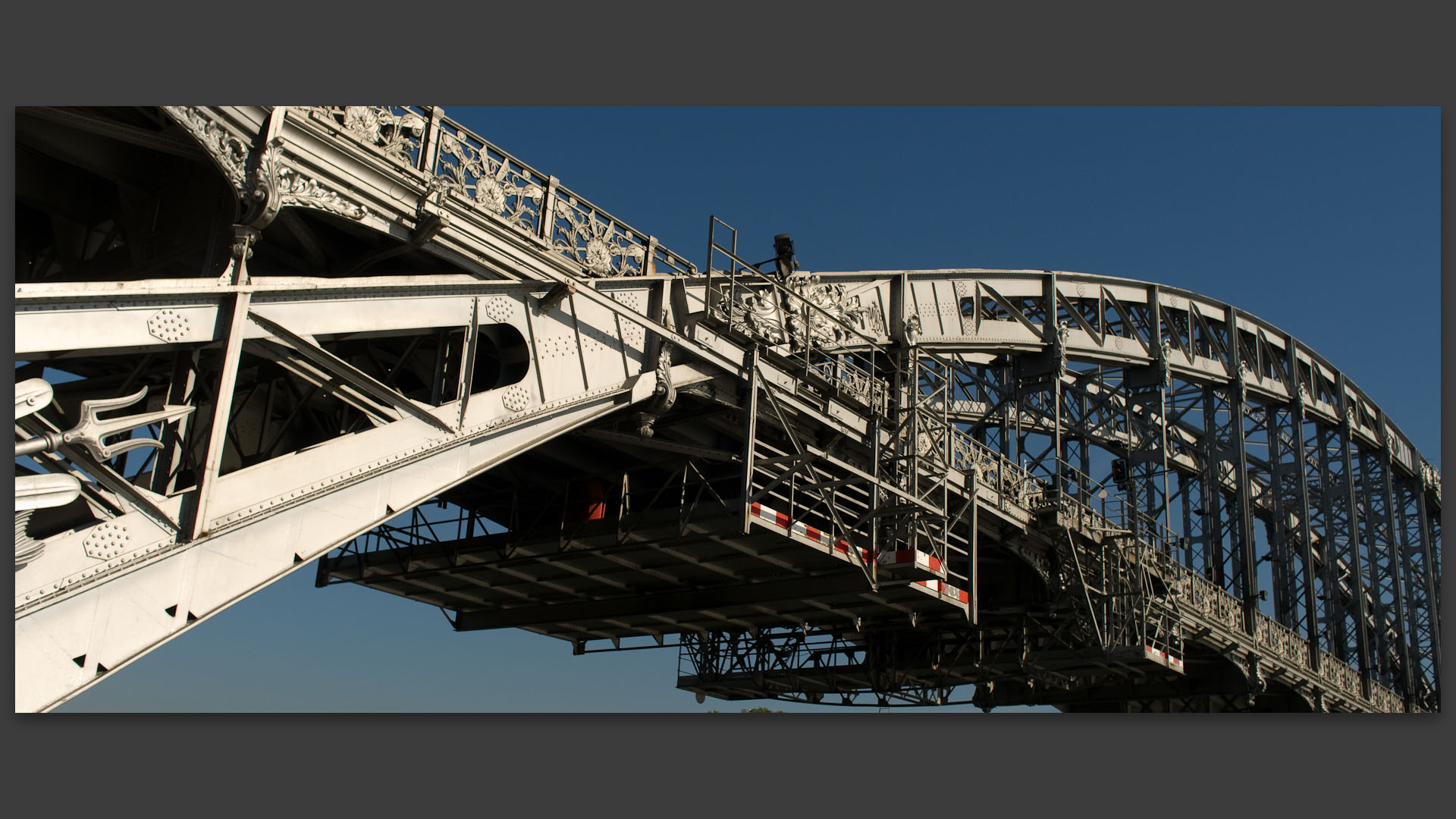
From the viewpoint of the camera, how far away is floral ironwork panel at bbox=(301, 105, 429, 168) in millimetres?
14969

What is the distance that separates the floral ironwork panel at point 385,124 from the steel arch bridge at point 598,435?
0.05 metres

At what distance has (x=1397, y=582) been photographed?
45.1 meters

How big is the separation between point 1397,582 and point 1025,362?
2178 centimetres

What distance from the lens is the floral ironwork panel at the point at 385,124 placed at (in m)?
15.0

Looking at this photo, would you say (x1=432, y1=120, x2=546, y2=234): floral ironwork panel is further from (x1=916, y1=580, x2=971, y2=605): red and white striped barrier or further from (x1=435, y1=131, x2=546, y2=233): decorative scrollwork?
(x1=916, y1=580, x2=971, y2=605): red and white striped barrier

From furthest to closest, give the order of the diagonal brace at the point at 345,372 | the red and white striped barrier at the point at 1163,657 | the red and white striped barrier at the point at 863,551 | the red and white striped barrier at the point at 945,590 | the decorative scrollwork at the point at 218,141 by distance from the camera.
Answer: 1. the red and white striped barrier at the point at 1163,657
2. the red and white striped barrier at the point at 945,590
3. the red and white striped barrier at the point at 863,551
4. the diagonal brace at the point at 345,372
5. the decorative scrollwork at the point at 218,141

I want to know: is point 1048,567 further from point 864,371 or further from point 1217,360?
point 1217,360

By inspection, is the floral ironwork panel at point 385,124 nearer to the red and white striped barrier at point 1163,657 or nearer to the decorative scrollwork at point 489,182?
the decorative scrollwork at point 489,182

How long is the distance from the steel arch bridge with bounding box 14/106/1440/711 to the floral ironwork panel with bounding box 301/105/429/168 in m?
0.05

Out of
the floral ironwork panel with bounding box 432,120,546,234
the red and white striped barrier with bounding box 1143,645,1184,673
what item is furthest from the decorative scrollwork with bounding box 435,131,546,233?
the red and white striped barrier with bounding box 1143,645,1184,673

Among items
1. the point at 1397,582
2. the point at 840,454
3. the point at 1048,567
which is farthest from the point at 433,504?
the point at 1397,582

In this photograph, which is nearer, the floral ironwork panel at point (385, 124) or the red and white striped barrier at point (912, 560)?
the floral ironwork panel at point (385, 124)

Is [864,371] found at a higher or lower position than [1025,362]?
lower

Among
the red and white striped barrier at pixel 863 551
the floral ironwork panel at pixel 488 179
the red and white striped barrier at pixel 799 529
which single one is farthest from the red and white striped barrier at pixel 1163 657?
the floral ironwork panel at pixel 488 179
